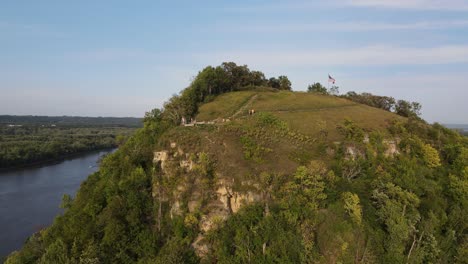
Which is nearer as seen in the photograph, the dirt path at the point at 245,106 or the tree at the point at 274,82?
the dirt path at the point at 245,106

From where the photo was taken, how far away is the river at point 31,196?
4231 cm

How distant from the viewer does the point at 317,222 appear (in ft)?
77.8

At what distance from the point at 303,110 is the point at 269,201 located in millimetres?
23149

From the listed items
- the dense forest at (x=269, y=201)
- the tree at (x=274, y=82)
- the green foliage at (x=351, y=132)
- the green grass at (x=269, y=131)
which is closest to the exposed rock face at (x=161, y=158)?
the dense forest at (x=269, y=201)

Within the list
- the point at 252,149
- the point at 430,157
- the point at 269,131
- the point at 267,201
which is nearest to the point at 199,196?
the point at 267,201

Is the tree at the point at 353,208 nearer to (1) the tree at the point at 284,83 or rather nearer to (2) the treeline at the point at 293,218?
(2) the treeline at the point at 293,218

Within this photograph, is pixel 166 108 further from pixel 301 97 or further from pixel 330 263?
pixel 330 263

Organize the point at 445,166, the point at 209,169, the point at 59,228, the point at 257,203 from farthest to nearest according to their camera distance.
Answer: the point at 445,166 < the point at 59,228 < the point at 209,169 < the point at 257,203

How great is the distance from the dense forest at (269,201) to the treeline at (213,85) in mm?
6451

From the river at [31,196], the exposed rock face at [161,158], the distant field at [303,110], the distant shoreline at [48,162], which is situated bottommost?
the river at [31,196]

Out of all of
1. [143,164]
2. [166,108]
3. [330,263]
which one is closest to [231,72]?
[166,108]

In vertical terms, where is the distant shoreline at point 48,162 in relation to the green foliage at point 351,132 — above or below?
below

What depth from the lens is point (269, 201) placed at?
1017 inches

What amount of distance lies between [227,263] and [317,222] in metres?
7.92
